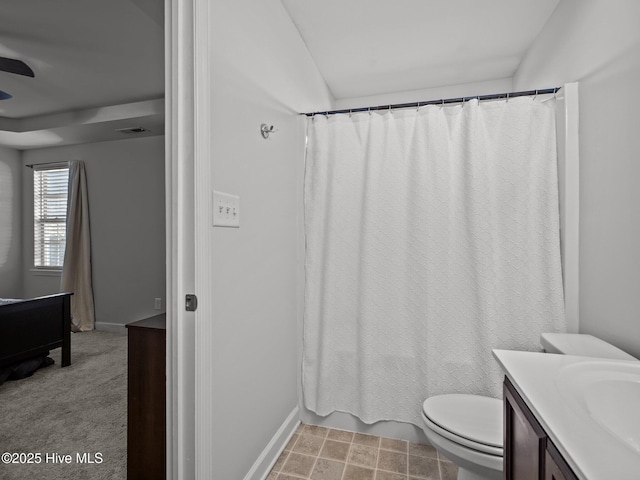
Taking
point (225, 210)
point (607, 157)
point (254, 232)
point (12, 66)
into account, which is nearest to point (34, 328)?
point (12, 66)

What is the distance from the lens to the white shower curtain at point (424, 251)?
5.64 ft

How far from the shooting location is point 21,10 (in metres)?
1.96

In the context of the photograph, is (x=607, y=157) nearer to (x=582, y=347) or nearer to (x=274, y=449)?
(x=582, y=347)

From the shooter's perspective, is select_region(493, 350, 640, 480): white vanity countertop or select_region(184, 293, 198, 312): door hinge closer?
select_region(493, 350, 640, 480): white vanity countertop

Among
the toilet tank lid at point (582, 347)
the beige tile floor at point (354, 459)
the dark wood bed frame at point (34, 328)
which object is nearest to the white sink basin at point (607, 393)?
the toilet tank lid at point (582, 347)

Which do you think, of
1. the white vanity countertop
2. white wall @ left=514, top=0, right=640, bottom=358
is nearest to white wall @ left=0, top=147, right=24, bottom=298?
the white vanity countertop

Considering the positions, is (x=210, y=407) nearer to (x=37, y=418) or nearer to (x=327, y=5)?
(x=37, y=418)

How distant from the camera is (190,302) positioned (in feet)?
3.49

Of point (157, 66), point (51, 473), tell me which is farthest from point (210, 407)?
point (157, 66)

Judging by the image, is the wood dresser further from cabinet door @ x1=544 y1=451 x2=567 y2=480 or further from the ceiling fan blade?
the ceiling fan blade

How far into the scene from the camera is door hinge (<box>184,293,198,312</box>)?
106cm

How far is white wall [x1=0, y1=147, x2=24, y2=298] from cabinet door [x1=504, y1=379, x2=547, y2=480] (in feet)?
19.0

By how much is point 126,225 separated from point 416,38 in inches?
143

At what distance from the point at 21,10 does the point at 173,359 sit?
2365 millimetres
